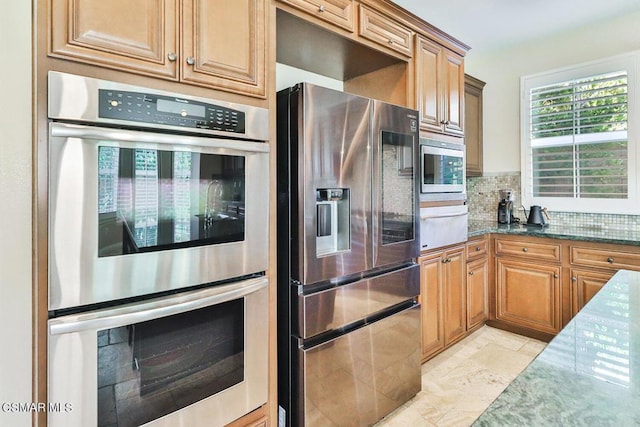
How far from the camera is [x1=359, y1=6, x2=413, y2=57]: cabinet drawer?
1.86 meters

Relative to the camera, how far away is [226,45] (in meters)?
1.30

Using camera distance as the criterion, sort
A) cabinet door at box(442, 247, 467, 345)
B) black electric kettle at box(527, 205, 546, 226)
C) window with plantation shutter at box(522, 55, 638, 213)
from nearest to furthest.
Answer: cabinet door at box(442, 247, 467, 345)
window with plantation shutter at box(522, 55, 638, 213)
black electric kettle at box(527, 205, 546, 226)

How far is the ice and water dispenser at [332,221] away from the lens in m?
1.59

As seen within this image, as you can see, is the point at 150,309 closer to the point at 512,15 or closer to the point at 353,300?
the point at 353,300

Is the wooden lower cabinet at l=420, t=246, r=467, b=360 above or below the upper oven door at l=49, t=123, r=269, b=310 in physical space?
below

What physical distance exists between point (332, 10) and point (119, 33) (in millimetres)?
1046

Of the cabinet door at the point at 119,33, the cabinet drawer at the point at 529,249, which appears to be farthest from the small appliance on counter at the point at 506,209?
the cabinet door at the point at 119,33

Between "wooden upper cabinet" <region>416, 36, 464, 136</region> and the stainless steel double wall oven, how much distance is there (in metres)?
1.34

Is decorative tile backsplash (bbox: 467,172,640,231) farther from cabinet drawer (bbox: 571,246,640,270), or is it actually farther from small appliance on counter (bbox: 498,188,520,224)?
cabinet drawer (bbox: 571,246,640,270)

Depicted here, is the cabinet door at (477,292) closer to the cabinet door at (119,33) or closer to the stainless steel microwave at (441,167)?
the stainless steel microwave at (441,167)

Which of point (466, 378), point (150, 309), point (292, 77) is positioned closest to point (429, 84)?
point (292, 77)
